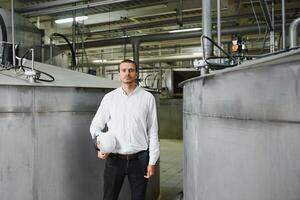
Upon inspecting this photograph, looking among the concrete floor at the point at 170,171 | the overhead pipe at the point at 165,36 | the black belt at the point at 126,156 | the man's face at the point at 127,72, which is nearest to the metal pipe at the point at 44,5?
the overhead pipe at the point at 165,36

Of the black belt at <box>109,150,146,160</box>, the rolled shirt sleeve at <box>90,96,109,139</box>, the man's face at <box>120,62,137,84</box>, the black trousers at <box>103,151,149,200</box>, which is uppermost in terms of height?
the man's face at <box>120,62,137,84</box>

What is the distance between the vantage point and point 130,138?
176 cm

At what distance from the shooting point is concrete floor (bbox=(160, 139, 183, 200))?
319 centimetres

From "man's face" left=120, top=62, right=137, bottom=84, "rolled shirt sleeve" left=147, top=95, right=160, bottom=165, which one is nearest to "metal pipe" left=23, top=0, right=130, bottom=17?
"man's face" left=120, top=62, right=137, bottom=84

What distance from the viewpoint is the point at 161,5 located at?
183 inches

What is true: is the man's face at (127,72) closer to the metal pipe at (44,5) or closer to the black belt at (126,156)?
the black belt at (126,156)

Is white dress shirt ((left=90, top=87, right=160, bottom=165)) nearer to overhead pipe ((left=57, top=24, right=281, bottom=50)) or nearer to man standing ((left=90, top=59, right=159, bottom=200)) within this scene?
man standing ((left=90, top=59, right=159, bottom=200))

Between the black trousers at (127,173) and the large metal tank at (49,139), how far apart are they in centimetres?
43

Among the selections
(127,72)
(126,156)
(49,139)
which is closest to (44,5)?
(49,139)

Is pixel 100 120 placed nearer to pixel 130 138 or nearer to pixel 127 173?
pixel 130 138

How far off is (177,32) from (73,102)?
3.26 m

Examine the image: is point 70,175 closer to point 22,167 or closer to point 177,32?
point 22,167

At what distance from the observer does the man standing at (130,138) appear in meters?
1.76

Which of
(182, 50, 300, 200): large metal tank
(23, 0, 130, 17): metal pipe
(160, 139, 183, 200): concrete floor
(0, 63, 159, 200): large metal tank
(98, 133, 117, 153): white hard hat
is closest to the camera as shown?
(182, 50, 300, 200): large metal tank
